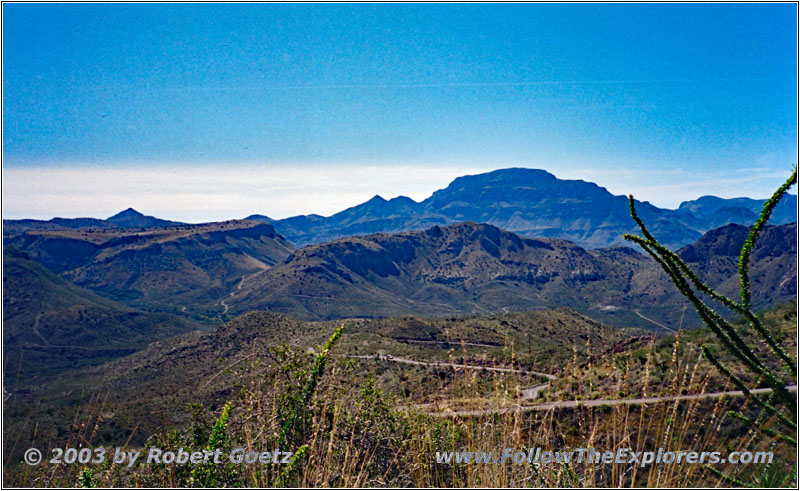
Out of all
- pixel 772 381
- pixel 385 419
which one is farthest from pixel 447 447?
pixel 772 381

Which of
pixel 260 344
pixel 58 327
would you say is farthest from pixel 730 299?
pixel 58 327

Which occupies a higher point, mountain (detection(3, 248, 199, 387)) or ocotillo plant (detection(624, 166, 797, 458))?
A: ocotillo plant (detection(624, 166, 797, 458))

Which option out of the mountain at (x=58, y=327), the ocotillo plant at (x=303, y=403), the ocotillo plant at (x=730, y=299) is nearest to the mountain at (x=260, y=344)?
the mountain at (x=58, y=327)

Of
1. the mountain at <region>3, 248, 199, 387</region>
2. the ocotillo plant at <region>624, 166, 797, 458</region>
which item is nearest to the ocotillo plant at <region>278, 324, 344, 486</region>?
the ocotillo plant at <region>624, 166, 797, 458</region>

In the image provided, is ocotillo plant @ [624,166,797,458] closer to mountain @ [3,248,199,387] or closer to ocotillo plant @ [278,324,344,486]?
ocotillo plant @ [278,324,344,486]

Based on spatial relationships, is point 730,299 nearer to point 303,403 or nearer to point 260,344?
point 303,403

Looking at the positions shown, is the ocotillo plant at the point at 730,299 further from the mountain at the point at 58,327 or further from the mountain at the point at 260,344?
the mountain at the point at 58,327

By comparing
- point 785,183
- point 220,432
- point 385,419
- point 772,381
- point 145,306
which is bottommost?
point 145,306

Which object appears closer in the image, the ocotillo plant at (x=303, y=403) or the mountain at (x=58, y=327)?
the ocotillo plant at (x=303, y=403)

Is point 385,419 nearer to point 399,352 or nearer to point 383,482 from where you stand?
point 383,482
